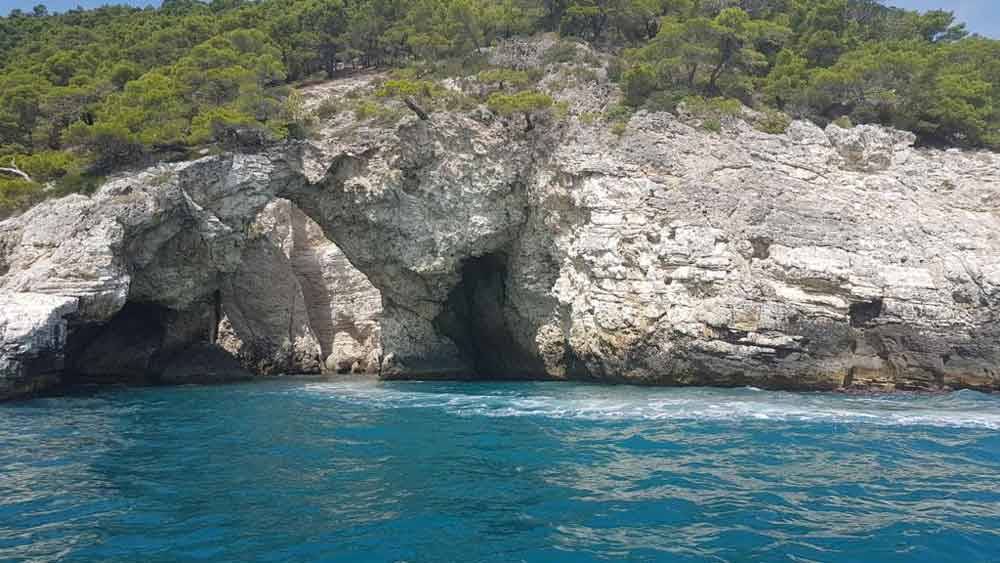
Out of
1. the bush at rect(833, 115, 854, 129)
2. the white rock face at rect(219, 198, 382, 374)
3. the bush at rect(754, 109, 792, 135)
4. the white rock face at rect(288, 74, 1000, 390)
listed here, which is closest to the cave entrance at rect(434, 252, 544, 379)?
the white rock face at rect(288, 74, 1000, 390)

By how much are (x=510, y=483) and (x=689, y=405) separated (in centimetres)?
771

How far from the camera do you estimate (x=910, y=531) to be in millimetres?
7125

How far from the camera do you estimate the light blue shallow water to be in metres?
6.81

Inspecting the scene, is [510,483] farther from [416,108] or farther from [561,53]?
[561,53]

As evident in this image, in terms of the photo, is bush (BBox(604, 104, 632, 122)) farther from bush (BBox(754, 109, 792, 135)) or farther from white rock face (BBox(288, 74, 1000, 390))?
bush (BBox(754, 109, 792, 135))

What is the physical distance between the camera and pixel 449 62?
28047 millimetres

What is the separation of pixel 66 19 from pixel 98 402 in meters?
37.4

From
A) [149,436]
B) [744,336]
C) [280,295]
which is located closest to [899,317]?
[744,336]

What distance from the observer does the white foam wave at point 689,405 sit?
45.0 ft

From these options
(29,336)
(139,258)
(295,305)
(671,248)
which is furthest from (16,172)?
(671,248)

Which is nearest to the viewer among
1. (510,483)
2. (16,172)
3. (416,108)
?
(510,483)

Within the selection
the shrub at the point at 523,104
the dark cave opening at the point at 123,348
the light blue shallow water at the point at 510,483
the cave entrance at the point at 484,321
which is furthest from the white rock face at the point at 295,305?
the light blue shallow water at the point at 510,483

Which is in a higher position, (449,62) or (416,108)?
(449,62)

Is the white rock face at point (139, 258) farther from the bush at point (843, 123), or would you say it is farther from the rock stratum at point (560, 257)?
the bush at point (843, 123)
